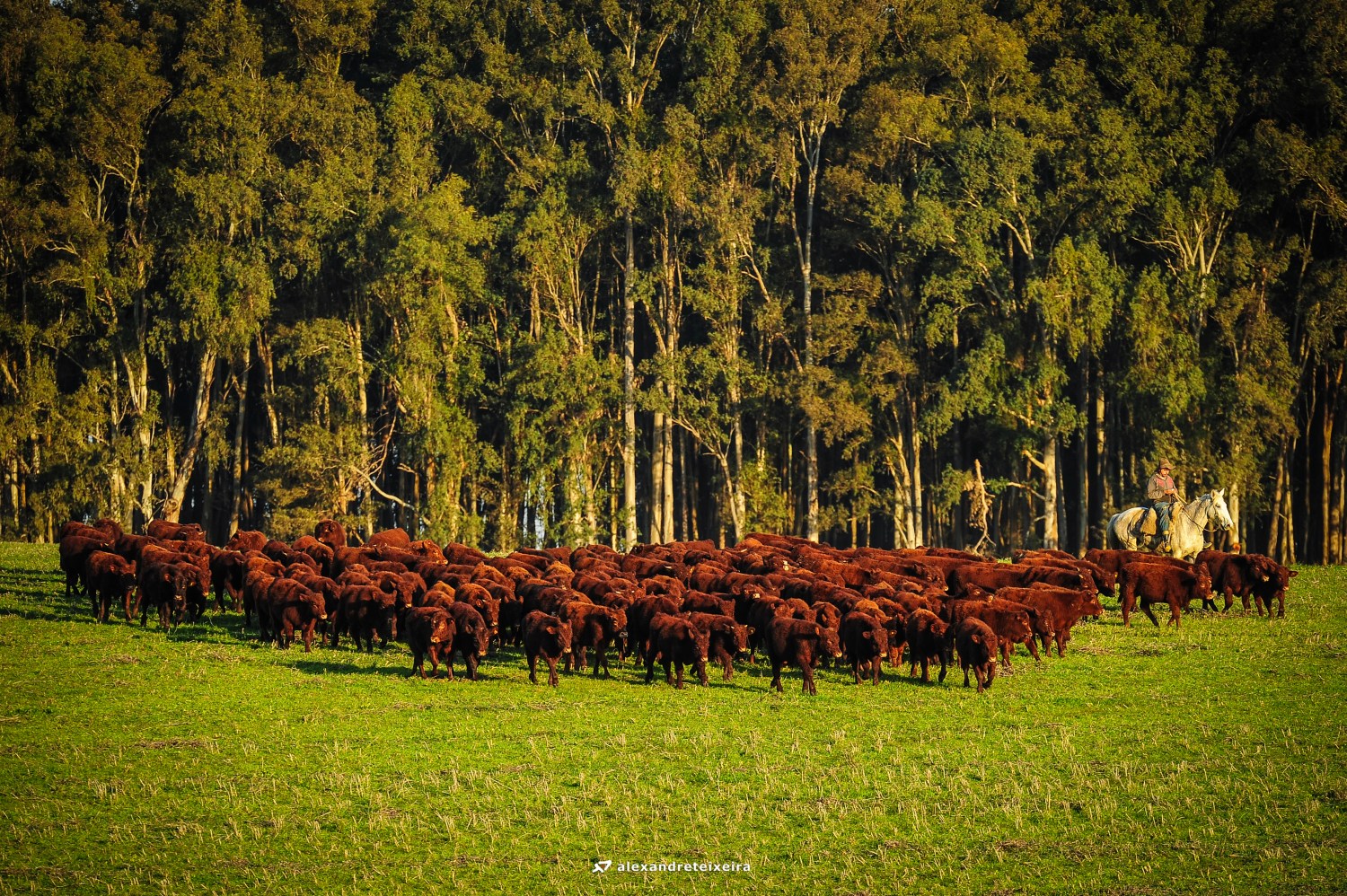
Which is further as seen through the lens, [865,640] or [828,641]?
[865,640]

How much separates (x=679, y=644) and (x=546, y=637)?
1.90 m

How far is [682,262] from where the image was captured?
5600 cm

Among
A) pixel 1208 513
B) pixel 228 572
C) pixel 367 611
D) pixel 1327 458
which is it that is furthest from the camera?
pixel 1327 458

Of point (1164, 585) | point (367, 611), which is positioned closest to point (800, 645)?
point (367, 611)

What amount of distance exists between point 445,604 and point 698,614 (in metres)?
3.80

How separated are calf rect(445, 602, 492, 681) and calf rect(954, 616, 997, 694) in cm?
672

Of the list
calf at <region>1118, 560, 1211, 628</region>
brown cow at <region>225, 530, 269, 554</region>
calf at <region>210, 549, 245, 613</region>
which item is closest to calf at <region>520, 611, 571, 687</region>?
calf at <region>210, 549, 245, 613</region>

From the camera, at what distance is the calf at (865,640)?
69.5 ft

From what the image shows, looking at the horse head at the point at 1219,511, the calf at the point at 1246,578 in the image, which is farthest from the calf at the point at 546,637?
the horse head at the point at 1219,511

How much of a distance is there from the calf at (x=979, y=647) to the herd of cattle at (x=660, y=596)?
2cm

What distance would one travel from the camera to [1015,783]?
15.6 meters

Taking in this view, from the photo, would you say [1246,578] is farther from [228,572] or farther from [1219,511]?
[228,572]

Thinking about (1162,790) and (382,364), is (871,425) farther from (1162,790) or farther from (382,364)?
(1162,790)

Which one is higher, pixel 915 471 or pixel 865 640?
pixel 915 471
